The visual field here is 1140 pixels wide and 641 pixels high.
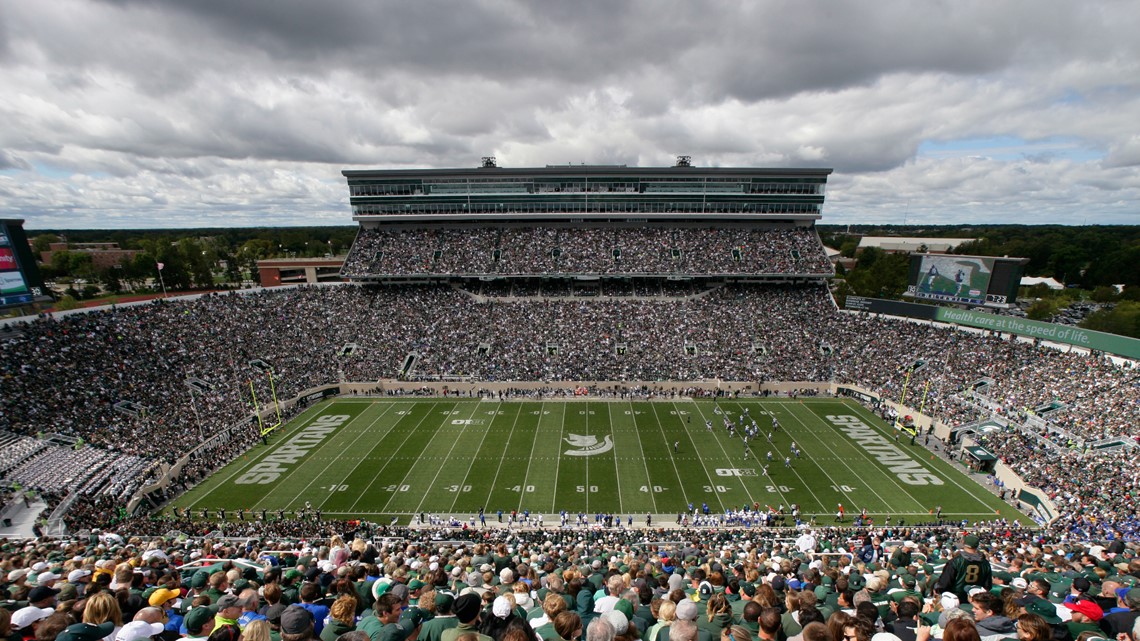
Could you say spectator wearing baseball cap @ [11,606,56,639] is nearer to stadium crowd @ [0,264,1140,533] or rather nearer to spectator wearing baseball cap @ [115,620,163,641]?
spectator wearing baseball cap @ [115,620,163,641]

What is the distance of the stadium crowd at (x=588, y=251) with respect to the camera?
152 ft

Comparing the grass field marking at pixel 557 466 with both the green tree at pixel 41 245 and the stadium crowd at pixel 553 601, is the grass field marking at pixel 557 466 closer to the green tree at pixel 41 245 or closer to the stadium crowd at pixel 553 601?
the stadium crowd at pixel 553 601

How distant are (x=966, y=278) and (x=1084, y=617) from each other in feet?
131

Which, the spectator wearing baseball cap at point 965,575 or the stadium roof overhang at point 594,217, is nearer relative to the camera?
the spectator wearing baseball cap at point 965,575

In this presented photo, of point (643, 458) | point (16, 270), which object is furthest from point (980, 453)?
point (16, 270)

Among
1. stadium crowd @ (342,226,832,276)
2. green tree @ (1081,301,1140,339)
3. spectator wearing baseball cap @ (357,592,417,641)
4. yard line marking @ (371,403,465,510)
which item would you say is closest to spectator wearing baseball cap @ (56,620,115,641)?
spectator wearing baseball cap @ (357,592,417,641)

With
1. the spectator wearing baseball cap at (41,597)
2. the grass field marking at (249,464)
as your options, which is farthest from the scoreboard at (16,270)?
the spectator wearing baseball cap at (41,597)

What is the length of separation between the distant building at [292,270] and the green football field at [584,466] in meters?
48.3

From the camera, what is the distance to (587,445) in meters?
27.0

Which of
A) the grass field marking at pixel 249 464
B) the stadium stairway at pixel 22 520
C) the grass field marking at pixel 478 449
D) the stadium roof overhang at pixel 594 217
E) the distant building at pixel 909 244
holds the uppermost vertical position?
the stadium roof overhang at pixel 594 217

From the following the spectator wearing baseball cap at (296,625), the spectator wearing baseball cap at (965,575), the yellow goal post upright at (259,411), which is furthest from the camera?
the yellow goal post upright at (259,411)

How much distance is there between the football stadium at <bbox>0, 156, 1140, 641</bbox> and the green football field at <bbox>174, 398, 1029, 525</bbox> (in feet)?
0.63

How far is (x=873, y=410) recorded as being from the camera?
1240 inches

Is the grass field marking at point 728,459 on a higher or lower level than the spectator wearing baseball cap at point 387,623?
lower
